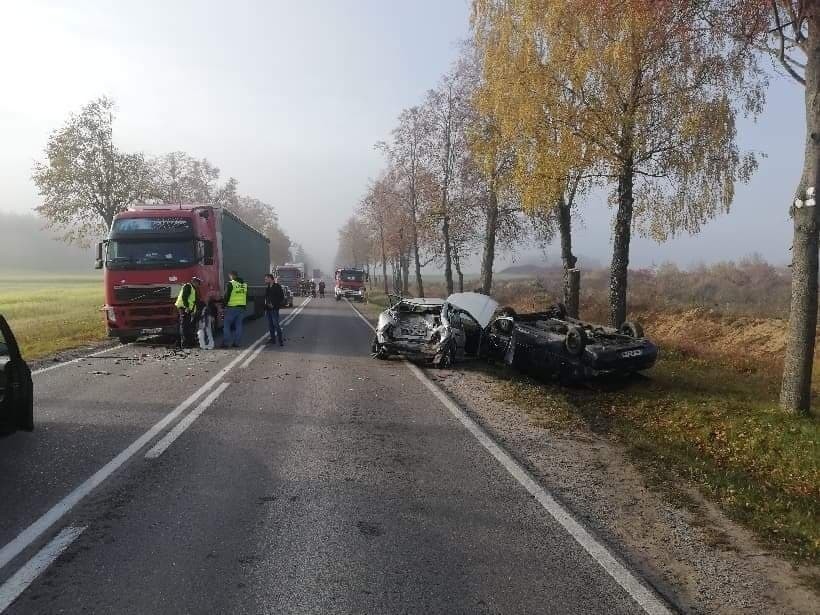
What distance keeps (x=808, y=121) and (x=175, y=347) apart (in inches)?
540

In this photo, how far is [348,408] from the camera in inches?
318

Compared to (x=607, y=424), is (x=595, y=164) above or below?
above

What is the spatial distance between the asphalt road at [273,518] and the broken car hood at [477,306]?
586 cm

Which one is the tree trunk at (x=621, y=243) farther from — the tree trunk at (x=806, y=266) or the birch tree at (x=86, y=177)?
the birch tree at (x=86, y=177)

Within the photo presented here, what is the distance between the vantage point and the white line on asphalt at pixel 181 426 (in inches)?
231

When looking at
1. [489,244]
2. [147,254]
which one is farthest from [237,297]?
[489,244]

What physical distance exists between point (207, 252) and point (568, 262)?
9973 millimetres

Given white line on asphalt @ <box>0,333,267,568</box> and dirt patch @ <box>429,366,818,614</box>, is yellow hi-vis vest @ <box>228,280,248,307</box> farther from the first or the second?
dirt patch @ <box>429,366,818,614</box>

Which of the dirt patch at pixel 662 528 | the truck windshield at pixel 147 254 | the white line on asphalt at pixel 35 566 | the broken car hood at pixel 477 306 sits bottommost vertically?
the dirt patch at pixel 662 528

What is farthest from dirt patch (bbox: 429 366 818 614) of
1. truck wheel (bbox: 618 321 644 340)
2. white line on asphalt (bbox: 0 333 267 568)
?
truck wheel (bbox: 618 321 644 340)

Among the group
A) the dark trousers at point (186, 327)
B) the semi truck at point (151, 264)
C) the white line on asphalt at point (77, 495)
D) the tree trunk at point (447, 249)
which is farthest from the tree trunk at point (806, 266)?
the tree trunk at point (447, 249)

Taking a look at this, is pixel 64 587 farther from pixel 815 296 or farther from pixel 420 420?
pixel 815 296

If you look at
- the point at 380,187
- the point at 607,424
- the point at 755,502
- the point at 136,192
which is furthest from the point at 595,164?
the point at 380,187

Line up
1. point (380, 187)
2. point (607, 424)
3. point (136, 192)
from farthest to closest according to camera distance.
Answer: point (380, 187), point (136, 192), point (607, 424)
